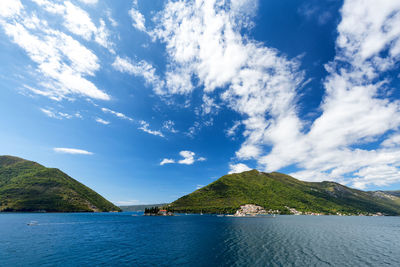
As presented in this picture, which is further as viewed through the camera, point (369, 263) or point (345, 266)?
point (369, 263)

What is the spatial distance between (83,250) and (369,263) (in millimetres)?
94286

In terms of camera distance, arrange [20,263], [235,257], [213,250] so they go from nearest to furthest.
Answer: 1. [20,263]
2. [235,257]
3. [213,250]

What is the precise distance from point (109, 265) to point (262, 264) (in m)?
42.3

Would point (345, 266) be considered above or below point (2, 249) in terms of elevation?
below

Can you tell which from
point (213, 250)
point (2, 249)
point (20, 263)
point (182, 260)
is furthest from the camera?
point (213, 250)

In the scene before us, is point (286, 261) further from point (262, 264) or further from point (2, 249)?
point (2, 249)

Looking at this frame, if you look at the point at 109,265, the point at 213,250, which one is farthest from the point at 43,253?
the point at 213,250

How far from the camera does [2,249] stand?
200 ft

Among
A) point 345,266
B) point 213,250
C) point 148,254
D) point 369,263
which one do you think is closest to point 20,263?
point 148,254

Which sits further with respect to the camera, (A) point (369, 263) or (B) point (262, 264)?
(A) point (369, 263)

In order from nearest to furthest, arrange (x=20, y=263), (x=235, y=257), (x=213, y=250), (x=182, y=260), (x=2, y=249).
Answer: (x=20, y=263), (x=182, y=260), (x=235, y=257), (x=2, y=249), (x=213, y=250)

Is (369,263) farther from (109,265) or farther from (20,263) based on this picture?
(20,263)

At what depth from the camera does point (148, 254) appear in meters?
58.5

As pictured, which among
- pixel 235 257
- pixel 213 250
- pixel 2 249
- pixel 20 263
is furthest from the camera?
pixel 213 250
